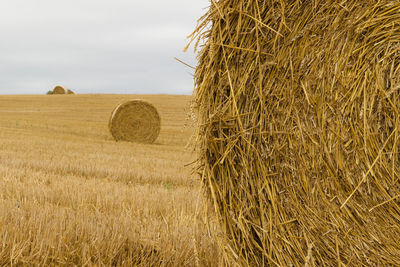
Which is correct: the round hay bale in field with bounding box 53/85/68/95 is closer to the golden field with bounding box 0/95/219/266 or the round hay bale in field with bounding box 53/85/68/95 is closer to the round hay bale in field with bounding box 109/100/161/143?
the round hay bale in field with bounding box 109/100/161/143

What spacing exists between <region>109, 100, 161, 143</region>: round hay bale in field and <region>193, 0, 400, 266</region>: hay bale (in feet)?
43.3

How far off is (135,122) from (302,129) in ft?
44.7

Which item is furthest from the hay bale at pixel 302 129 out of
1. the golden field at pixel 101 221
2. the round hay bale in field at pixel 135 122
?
the round hay bale in field at pixel 135 122

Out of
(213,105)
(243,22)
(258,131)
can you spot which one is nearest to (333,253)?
(258,131)

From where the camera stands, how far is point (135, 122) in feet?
52.1

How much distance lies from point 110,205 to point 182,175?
2967 millimetres

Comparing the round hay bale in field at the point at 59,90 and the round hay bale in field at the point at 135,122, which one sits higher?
the round hay bale in field at the point at 59,90

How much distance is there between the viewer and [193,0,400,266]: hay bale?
243 cm

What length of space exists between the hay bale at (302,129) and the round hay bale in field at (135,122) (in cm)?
1320

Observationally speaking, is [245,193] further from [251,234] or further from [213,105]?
[213,105]

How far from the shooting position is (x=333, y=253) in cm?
251

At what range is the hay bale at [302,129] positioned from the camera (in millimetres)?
2428

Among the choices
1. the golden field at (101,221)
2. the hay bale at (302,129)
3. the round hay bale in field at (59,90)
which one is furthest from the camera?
the round hay bale in field at (59,90)

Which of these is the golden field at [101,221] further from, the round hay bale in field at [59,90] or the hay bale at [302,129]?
the round hay bale in field at [59,90]
